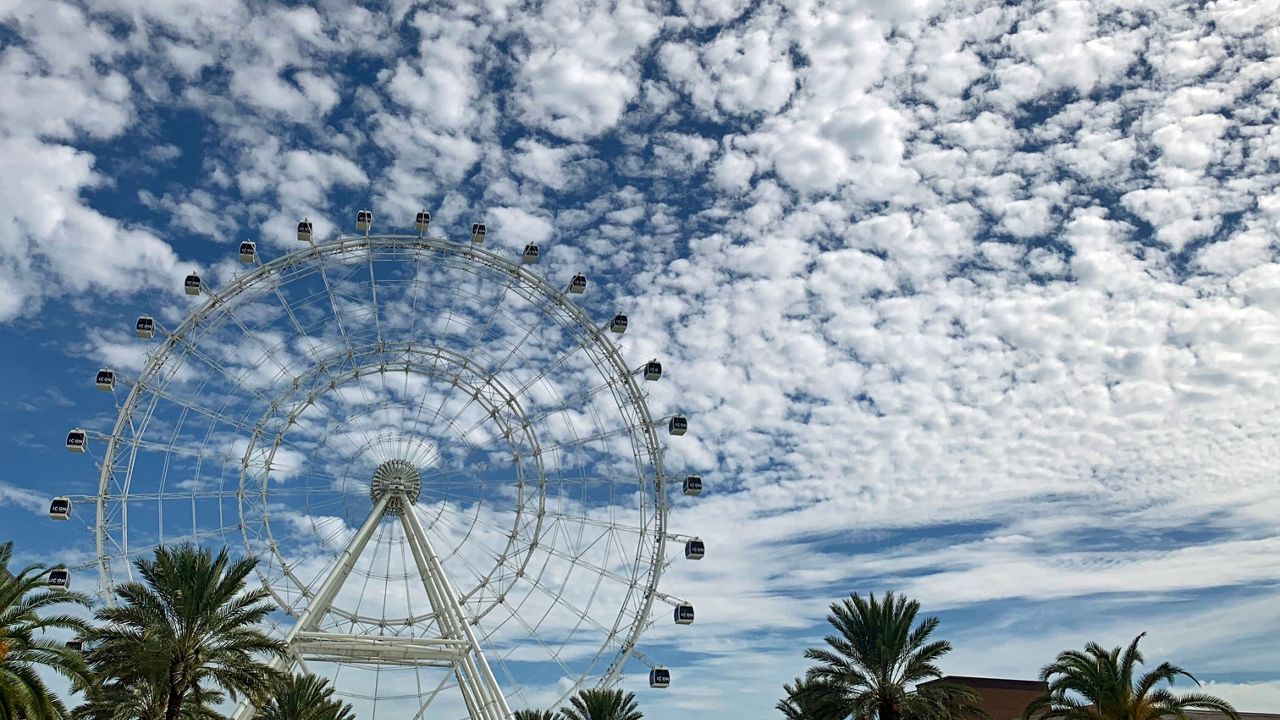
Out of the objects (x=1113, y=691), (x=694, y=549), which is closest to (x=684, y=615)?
(x=694, y=549)

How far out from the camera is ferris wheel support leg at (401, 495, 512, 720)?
1571 inches

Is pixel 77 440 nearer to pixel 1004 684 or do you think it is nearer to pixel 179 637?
pixel 179 637

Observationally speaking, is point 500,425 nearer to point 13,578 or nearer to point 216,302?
point 216,302

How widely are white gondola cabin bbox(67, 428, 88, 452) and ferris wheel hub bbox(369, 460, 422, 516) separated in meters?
12.1

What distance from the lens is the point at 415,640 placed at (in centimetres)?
4144

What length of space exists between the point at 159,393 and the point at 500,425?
1466cm

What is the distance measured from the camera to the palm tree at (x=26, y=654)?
24500 millimetres

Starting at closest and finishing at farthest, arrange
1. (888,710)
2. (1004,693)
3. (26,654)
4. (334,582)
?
(26,654)
(888,710)
(334,582)
(1004,693)

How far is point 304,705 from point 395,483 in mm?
9651

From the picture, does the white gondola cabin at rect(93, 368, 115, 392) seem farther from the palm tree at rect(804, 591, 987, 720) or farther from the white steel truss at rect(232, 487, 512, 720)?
the palm tree at rect(804, 591, 987, 720)

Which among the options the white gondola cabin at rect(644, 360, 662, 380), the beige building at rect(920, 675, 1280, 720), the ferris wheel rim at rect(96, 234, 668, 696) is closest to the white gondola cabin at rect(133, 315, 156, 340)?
the ferris wheel rim at rect(96, 234, 668, 696)

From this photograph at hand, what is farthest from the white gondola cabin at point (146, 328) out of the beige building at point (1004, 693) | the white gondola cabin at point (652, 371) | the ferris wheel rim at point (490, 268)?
the beige building at point (1004, 693)

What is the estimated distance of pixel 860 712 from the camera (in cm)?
3716

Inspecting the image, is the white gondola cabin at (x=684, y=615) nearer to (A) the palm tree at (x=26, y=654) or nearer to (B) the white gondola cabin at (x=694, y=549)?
(B) the white gondola cabin at (x=694, y=549)
